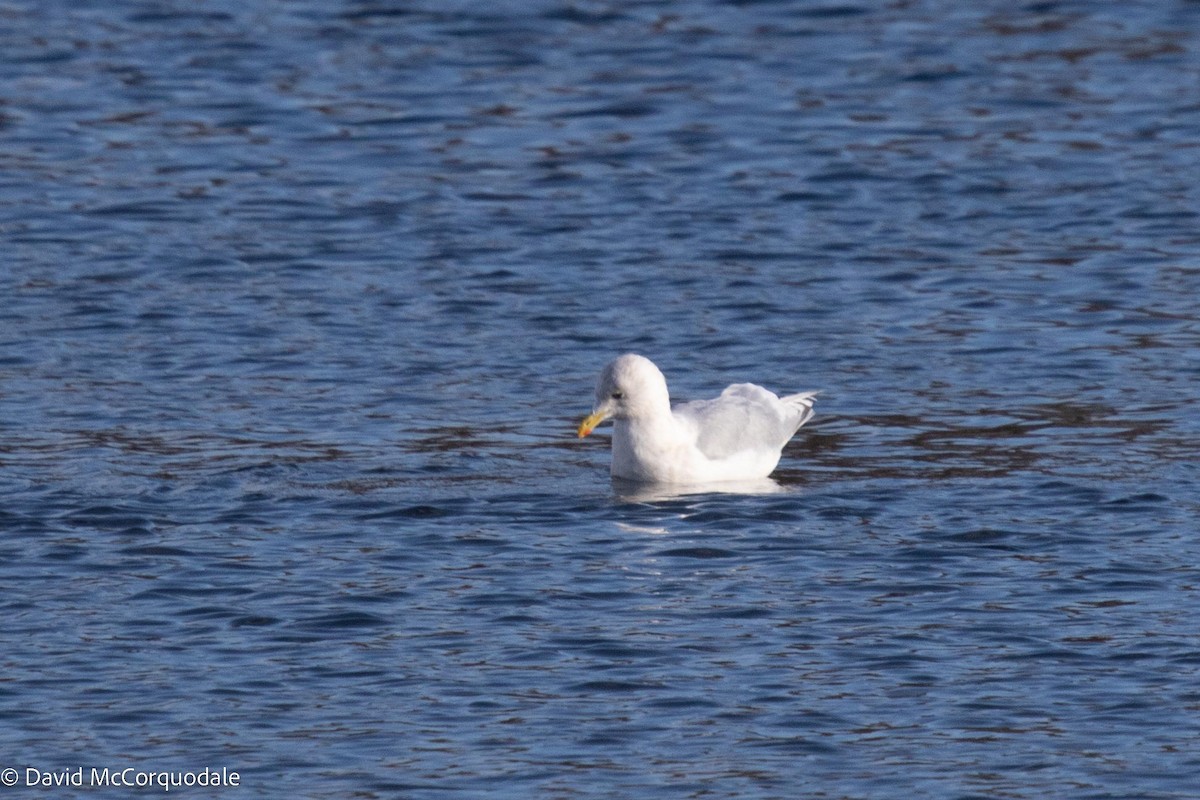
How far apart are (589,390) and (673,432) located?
1940mm

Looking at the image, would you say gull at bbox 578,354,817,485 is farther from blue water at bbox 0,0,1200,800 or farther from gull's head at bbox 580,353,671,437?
blue water at bbox 0,0,1200,800

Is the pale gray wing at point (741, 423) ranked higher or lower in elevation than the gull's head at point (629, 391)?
lower

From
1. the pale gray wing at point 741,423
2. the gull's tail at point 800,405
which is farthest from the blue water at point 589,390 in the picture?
the pale gray wing at point 741,423

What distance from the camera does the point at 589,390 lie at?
1605 centimetres

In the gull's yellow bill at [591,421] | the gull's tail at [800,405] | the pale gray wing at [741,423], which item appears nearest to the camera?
the gull's yellow bill at [591,421]

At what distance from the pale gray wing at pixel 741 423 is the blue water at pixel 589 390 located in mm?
363

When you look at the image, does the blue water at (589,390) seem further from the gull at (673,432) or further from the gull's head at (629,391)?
the gull's head at (629,391)

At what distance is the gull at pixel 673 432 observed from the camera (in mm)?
14133

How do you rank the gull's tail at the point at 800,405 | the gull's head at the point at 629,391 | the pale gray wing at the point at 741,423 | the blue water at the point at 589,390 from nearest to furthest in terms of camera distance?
the blue water at the point at 589,390 < the gull's head at the point at 629,391 < the pale gray wing at the point at 741,423 < the gull's tail at the point at 800,405

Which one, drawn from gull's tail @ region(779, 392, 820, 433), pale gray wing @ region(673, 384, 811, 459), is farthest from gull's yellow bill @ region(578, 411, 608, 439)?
gull's tail @ region(779, 392, 820, 433)

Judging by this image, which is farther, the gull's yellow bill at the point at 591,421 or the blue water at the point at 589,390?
the gull's yellow bill at the point at 591,421

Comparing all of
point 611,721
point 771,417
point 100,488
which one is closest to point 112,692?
point 611,721

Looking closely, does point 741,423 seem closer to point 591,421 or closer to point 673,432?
point 673,432

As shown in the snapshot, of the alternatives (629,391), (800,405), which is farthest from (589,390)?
(629,391)
